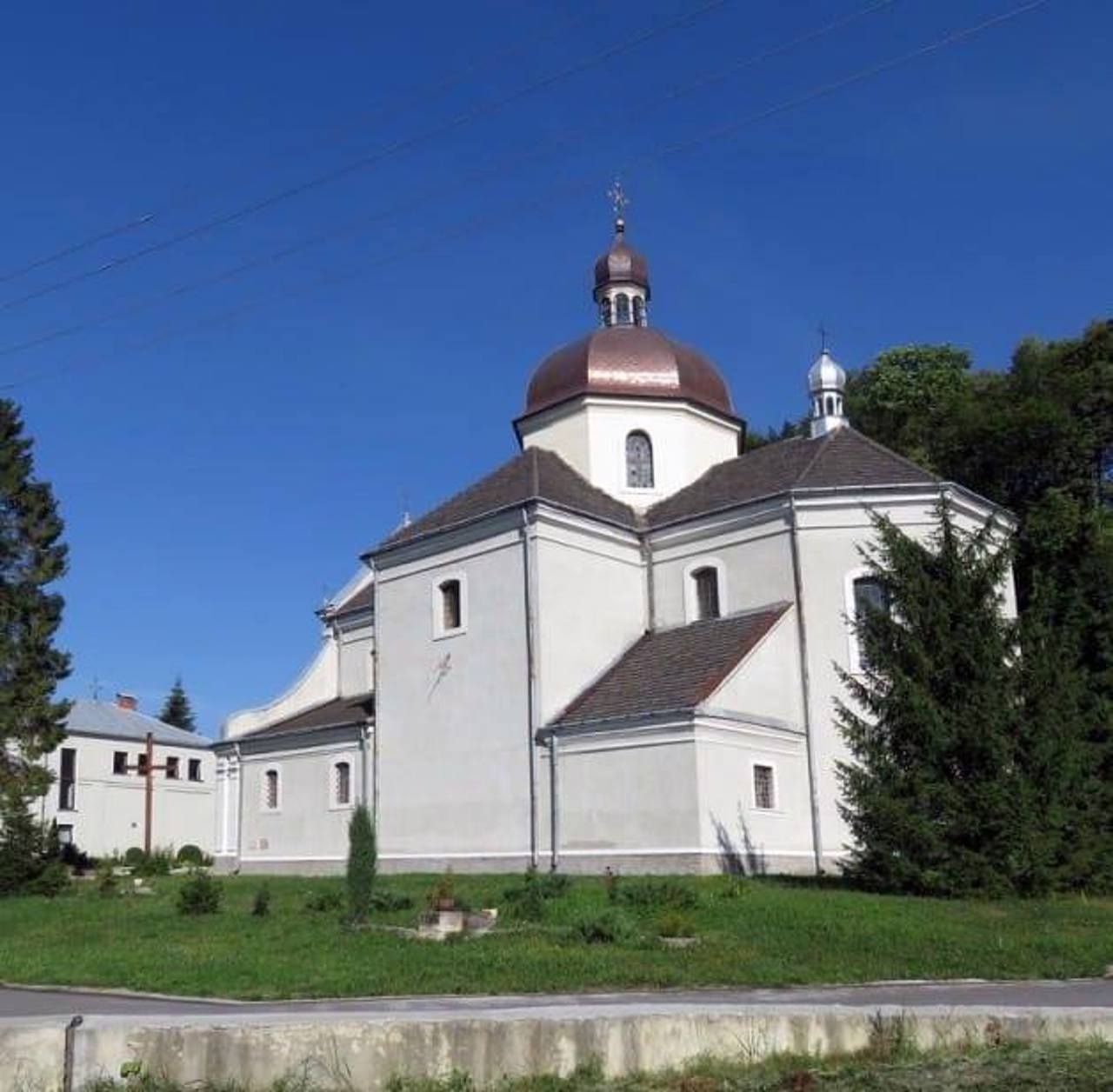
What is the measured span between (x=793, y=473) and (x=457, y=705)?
960 centimetres

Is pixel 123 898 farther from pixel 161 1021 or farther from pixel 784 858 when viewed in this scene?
pixel 161 1021

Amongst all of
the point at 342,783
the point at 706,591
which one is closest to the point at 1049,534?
the point at 706,591

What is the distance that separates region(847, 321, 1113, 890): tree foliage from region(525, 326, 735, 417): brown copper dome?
24.1ft

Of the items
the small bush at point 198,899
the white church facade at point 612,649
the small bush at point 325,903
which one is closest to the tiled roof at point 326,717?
the white church facade at point 612,649

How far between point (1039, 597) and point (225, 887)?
59.0 feet

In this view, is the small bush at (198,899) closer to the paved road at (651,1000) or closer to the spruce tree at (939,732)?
the paved road at (651,1000)

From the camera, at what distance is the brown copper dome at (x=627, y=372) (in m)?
34.0

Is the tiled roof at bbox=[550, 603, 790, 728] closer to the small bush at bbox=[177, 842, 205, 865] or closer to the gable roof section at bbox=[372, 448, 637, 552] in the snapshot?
the gable roof section at bbox=[372, 448, 637, 552]

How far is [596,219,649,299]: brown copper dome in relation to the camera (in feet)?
122

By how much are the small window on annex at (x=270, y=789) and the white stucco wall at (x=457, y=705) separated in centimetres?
482

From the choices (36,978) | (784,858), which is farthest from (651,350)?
(36,978)

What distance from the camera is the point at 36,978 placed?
15.0 meters

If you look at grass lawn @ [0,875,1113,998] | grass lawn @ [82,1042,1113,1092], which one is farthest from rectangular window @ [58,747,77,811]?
grass lawn @ [82,1042,1113,1092]

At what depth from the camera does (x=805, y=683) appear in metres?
27.9
